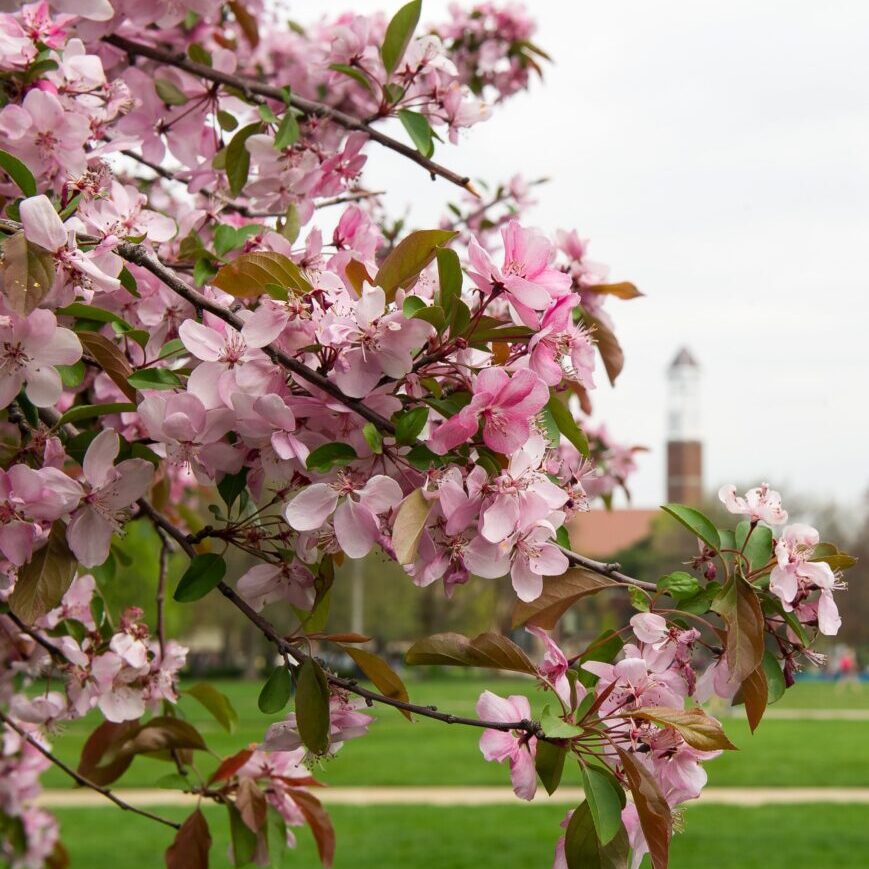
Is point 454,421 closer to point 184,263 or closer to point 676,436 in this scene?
point 184,263

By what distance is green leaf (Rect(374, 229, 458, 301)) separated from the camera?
128cm

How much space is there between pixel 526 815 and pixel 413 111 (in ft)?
29.9

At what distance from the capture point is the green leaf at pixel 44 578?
4.39 ft

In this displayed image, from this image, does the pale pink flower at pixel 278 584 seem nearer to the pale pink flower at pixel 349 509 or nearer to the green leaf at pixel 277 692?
the green leaf at pixel 277 692

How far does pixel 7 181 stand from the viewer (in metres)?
1.69

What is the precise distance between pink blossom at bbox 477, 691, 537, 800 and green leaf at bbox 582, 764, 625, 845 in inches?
3.8

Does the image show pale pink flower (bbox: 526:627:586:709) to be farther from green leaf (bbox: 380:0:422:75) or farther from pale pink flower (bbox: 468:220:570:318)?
green leaf (bbox: 380:0:422:75)

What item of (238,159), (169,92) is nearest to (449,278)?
(238,159)

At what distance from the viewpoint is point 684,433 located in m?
69.6

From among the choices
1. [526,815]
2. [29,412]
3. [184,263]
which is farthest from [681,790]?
[526,815]

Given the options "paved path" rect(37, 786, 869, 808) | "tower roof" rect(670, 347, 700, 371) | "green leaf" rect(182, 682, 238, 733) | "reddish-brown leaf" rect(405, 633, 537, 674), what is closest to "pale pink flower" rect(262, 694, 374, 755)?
"reddish-brown leaf" rect(405, 633, 537, 674)

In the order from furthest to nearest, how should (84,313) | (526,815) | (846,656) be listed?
1. (846,656)
2. (526,815)
3. (84,313)

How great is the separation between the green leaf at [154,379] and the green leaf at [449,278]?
320 millimetres

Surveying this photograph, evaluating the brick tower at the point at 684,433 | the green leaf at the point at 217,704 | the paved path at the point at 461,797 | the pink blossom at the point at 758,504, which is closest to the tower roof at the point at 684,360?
the brick tower at the point at 684,433
